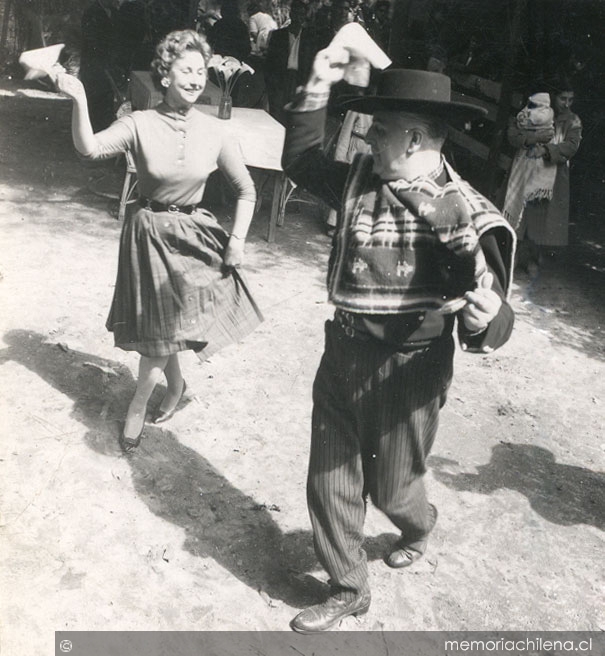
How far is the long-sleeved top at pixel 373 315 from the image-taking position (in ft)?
7.68

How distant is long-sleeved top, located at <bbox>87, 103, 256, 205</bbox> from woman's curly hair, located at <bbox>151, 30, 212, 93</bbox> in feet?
0.56

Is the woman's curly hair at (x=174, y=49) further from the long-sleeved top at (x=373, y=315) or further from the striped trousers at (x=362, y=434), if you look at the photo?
the striped trousers at (x=362, y=434)

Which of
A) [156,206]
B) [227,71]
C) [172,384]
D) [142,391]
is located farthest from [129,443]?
[227,71]

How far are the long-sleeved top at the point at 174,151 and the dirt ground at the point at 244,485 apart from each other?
4.41 feet

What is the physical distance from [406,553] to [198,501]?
1.01 meters

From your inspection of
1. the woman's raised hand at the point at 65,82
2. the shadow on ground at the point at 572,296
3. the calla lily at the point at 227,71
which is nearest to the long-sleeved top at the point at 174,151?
the woman's raised hand at the point at 65,82

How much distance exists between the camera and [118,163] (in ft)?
29.9

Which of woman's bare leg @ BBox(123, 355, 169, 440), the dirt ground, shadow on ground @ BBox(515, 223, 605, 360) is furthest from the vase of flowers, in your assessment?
woman's bare leg @ BBox(123, 355, 169, 440)

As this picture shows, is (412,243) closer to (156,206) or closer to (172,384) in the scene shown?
(156,206)

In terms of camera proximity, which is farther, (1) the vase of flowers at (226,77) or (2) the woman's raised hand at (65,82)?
(1) the vase of flowers at (226,77)

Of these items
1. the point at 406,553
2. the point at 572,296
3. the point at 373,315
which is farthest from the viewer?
the point at 572,296

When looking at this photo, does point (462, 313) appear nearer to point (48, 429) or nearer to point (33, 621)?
point (33, 621)

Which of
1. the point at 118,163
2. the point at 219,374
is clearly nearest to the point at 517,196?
the point at 219,374

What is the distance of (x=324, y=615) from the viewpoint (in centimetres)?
285
